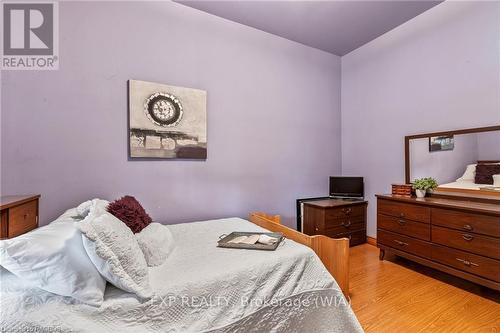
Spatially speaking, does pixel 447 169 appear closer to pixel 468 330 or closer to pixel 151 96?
pixel 468 330

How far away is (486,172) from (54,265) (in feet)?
10.8

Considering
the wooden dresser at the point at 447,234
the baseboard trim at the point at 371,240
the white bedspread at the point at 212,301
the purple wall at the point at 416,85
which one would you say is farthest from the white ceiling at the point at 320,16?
the baseboard trim at the point at 371,240

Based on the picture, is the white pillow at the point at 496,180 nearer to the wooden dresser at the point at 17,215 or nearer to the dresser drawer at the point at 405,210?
the dresser drawer at the point at 405,210

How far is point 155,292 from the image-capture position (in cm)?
107

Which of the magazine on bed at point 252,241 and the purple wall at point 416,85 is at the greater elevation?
the purple wall at point 416,85

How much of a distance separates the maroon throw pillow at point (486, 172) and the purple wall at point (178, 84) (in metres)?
1.66

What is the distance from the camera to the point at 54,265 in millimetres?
916

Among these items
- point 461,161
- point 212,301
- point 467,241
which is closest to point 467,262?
point 467,241

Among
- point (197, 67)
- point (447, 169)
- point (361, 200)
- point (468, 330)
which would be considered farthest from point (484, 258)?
point (197, 67)

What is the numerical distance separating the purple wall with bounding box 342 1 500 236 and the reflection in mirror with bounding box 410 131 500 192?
0.15 m

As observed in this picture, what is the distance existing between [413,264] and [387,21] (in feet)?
9.35

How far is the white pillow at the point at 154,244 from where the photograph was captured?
4.46 feet

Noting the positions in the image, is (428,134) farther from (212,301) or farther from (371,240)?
(212,301)

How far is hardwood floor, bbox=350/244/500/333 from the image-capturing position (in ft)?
5.26
